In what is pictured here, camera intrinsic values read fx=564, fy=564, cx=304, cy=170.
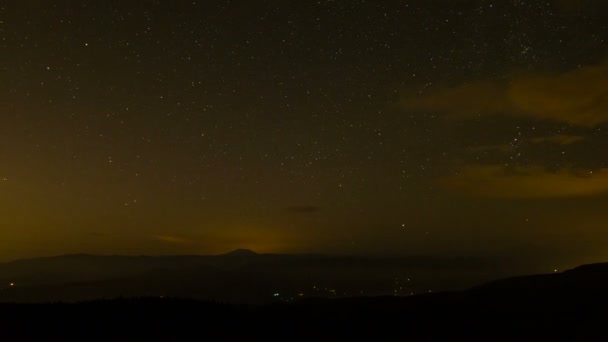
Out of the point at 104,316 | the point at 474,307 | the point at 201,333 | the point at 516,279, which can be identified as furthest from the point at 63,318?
the point at 516,279

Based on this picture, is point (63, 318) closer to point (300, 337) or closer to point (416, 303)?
point (300, 337)

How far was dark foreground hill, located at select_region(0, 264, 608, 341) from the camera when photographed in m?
15.8

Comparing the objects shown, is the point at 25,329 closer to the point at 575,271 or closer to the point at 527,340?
the point at 527,340

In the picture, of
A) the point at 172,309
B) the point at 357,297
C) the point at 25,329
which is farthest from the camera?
the point at 357,297

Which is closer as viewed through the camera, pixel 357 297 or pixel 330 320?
pixel 330 320

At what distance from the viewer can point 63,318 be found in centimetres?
1661

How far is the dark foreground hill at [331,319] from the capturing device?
15758 millimetres

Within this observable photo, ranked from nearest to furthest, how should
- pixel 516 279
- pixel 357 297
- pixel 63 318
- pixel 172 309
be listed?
pixel 63 318 → pixel 172 309 → pixel 357 297 → pixel 516 279

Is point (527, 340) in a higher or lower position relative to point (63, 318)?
lower

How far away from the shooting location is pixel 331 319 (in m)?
17.7

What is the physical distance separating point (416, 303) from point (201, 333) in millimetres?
8514

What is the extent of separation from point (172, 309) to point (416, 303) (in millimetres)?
8739

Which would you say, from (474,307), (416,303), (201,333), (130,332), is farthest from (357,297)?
(130,332)

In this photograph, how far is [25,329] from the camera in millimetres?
15312
